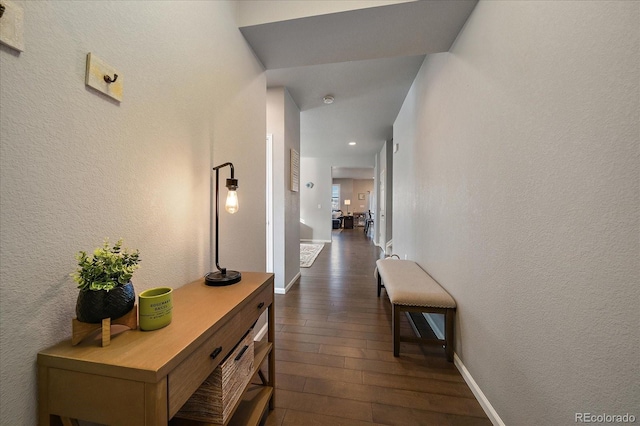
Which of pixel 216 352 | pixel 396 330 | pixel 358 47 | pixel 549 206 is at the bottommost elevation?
pixel 396 330

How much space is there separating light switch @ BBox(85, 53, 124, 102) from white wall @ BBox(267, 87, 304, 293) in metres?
2.20

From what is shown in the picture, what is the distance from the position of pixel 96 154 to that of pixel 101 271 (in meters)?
0.39

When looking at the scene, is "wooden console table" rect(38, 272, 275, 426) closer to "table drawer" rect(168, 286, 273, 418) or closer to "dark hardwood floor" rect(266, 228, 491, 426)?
"table drawer" rect(168, 286, 273, 418)

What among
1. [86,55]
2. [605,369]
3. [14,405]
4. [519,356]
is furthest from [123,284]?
[519,356]

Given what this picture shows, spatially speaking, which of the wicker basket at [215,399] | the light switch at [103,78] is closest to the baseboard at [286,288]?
the wicker basket at [215,399]

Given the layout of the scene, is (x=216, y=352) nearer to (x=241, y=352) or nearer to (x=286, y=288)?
(x=241, y=352)

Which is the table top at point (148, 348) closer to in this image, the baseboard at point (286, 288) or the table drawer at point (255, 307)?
the table drawer at point (255, 307)

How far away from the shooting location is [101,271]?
0.66m

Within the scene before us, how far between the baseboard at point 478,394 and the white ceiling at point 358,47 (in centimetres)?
231

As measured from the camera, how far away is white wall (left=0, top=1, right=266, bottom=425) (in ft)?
1.91

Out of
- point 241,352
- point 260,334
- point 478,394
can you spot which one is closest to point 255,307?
point 241,352

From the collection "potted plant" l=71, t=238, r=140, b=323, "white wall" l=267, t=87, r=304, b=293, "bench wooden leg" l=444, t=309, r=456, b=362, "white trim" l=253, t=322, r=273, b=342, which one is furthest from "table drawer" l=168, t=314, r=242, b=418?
"white wall" l=267, t=87, r=304, b=293

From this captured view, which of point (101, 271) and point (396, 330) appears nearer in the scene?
point (101, 271)

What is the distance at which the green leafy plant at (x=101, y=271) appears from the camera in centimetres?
64
